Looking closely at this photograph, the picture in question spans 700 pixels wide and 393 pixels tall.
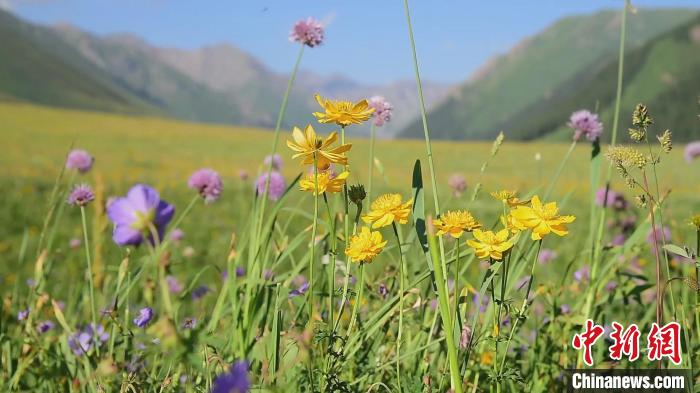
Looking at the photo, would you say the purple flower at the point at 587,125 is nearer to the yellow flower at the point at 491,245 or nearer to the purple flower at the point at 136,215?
the yellow flower at the point at 491,245

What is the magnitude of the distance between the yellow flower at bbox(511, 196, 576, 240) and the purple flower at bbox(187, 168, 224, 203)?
888 mm

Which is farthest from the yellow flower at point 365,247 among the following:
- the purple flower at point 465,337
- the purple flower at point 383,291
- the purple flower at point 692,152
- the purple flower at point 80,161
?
the purple flower at point 692,152

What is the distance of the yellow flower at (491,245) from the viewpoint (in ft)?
3.18

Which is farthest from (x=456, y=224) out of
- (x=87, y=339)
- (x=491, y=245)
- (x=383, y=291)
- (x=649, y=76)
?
(x=649, y=76)

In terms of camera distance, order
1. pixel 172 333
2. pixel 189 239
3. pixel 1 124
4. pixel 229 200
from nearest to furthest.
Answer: pixel 172 333 < pixel 189 239 < pixel 229 200 < pixel 1 124

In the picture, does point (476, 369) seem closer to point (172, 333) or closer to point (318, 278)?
point (318, 278)

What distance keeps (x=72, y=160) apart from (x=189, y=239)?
563 centimetres

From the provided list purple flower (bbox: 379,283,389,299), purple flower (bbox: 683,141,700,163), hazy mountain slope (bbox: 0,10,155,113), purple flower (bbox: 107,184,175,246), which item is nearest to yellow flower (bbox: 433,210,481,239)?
purple flower (bbox: 107,184,175,246)

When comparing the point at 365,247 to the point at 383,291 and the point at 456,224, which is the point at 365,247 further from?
the point at 383,291

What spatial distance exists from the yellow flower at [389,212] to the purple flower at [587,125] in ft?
2.88

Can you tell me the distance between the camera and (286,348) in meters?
1.25

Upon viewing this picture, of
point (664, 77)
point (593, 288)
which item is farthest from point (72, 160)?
point (664, 77)

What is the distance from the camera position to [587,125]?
1.74 m

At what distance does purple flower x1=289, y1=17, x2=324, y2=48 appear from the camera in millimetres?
1609
